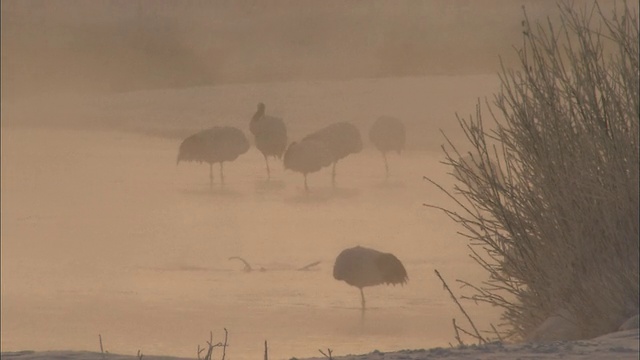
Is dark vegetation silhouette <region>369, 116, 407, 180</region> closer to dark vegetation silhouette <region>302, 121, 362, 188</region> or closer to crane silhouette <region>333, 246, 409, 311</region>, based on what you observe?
dark vegetation silhouette <region>302, 121, 362, 188</region>

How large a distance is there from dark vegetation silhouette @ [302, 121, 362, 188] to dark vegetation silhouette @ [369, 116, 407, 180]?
0.69 m

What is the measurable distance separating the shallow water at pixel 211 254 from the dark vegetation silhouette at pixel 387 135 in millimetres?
678

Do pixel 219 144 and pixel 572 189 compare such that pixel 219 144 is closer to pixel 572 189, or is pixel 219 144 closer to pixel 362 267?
pixel 362 267

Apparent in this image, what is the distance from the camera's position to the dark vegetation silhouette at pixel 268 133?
3256cm

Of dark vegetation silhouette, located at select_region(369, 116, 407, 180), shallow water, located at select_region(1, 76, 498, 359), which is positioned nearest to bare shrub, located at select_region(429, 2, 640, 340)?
shallow water, located at select_region(1, 76, 498, 359)

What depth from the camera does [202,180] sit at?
118ft

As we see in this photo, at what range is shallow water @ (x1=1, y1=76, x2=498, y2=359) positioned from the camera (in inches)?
682

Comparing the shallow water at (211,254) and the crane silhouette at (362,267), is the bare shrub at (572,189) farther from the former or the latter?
the crane silhouette at (362,267)

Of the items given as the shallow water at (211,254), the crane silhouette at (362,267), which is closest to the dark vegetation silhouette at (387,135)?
A: the shallow water at (211,254)

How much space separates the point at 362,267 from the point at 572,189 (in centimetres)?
1385

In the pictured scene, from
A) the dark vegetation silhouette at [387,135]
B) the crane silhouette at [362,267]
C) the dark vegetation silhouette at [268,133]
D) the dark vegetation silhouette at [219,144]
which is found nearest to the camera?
the crane silhouette at [362,267]

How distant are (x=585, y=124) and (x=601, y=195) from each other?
1.53 ft

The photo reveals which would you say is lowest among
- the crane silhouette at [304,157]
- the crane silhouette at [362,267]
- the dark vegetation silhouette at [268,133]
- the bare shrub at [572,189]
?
the bare shrub at [572,189]

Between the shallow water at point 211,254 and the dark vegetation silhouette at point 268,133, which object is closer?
the shallow water at point 211,254
